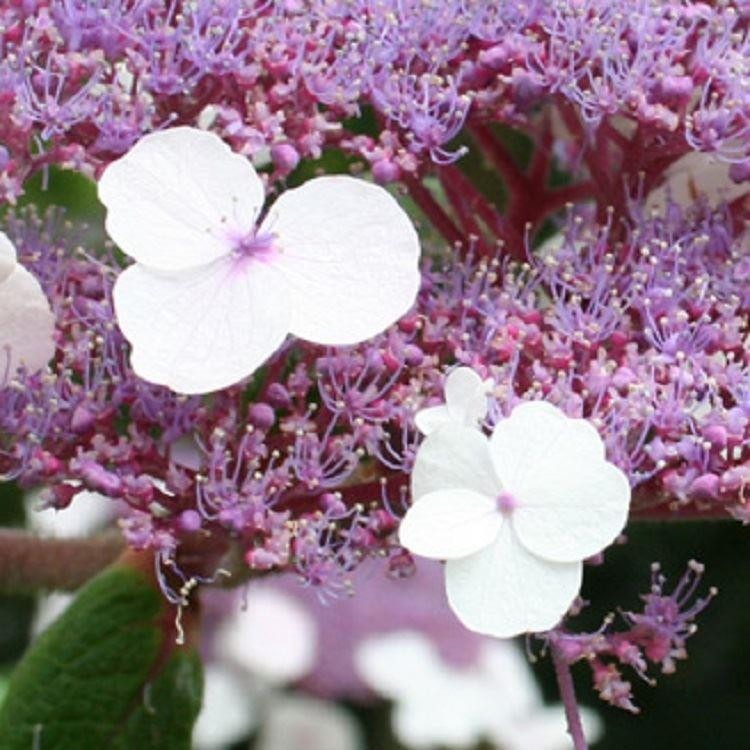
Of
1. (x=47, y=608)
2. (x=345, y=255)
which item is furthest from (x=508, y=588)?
(x=47, y=608)

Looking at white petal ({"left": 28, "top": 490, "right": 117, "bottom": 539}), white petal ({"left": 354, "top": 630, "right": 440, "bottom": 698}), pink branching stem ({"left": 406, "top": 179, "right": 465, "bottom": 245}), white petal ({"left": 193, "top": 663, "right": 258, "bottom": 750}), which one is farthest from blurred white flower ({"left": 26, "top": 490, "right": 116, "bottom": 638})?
pink branching stem ({"left": 406, "top": 179, "right": 465, "bottom": 245})

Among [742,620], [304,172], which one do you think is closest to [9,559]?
[304,172]

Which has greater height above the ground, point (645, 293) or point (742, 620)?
point (645, 293)

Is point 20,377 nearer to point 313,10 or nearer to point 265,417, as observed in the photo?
point 265,417

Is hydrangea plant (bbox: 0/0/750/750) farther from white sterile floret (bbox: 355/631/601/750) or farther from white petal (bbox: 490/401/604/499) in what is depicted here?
white sterile floret (bbox: 355/631/601/750)

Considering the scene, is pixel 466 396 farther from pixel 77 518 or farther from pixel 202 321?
pixel 77 518

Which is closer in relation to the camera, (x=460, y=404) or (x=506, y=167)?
(x=460, y=404)

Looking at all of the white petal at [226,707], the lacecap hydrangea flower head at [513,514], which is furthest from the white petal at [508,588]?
the white petal at [226,707]
